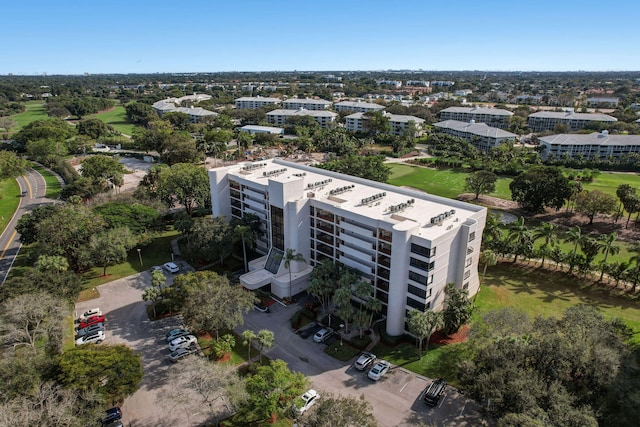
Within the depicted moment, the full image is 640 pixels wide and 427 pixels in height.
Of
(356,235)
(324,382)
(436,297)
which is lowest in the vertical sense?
(324,382)

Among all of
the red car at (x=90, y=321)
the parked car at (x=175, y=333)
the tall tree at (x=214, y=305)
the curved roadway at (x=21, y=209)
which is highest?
the tall tree at (x=214, y=305)

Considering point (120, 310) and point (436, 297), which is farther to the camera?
point (120, 310)

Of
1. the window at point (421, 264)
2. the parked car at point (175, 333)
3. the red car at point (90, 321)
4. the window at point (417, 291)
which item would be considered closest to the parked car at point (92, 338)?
the red car at point (90, 321)

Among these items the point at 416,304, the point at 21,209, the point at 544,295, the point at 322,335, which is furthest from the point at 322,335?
the point at 21,209

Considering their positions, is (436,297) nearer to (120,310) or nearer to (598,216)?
(120,310)

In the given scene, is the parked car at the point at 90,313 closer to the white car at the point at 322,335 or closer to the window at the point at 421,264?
the white car at the point at 322,335

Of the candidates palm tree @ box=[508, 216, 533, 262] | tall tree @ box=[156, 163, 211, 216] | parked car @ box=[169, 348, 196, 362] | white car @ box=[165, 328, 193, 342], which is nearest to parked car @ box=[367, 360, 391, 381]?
parked car @ box=[169, 348, 196, 362]

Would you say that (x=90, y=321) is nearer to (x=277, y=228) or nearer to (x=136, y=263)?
(x=136, y=263)

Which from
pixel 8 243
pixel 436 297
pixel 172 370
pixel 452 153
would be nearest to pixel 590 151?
pixel 452 153
